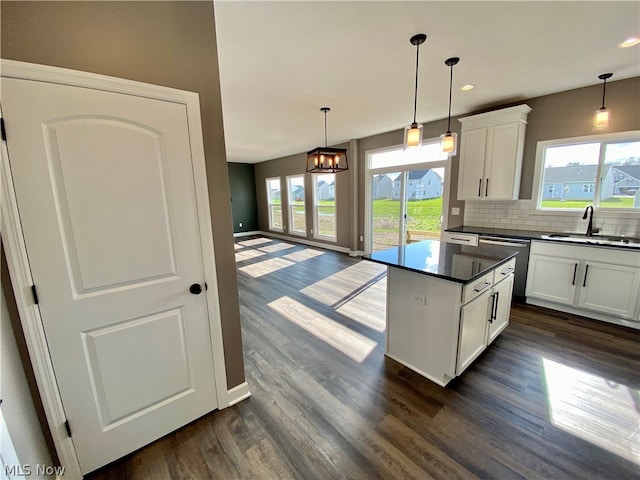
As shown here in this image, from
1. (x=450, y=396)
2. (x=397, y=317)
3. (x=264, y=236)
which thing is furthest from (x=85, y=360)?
(x=264, y=236)

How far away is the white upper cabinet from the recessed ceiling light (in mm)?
1115

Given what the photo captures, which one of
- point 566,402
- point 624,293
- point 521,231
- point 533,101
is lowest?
point 566,402

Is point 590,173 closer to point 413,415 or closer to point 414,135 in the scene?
point 414,135

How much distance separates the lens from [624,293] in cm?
275

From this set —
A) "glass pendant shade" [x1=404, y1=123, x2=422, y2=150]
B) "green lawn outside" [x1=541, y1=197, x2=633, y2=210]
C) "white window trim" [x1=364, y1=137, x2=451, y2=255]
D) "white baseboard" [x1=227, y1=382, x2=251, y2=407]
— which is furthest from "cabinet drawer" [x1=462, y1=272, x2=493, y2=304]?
"white window trim" [x1=364, y1=137, x2=451, y2=255]

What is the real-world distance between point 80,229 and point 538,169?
4.88m

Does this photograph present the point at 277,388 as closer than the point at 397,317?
Yes

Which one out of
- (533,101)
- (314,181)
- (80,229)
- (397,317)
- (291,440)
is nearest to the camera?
(80,229)

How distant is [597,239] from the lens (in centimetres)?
306

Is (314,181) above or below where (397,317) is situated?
above

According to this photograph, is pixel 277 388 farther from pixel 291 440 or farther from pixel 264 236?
pixel 264 236

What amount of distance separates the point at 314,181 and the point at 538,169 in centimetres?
492

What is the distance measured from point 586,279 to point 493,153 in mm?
1912

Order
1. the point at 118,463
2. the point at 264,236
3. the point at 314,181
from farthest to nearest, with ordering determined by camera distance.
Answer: the point at 264,236 < the point at 314,181 < the point at 118,463
